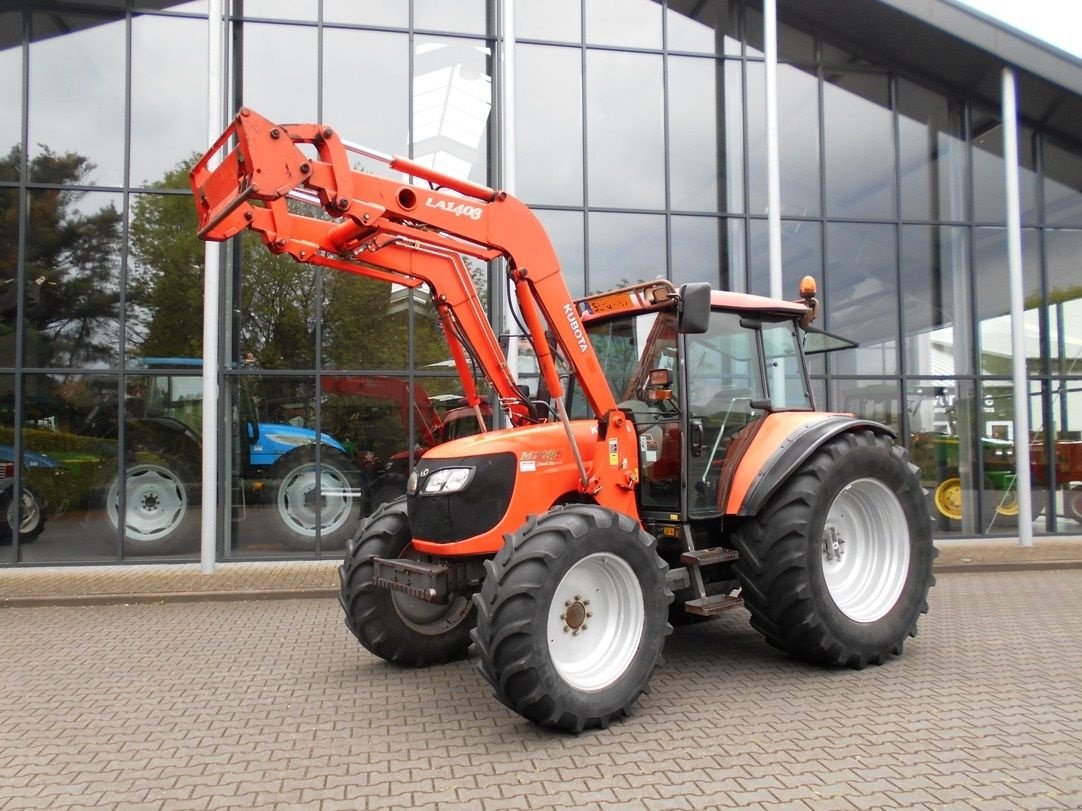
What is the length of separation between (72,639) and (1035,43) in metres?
13.3

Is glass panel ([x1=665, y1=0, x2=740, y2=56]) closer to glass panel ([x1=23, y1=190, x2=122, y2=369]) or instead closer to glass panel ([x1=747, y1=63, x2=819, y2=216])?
glass panel ([x1=747, y1=63, x2=819, y2=216])

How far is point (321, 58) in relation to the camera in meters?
10.5

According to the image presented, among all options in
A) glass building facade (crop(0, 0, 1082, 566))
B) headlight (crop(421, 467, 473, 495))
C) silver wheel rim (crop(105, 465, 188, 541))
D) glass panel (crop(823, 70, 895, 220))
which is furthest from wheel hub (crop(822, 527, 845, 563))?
silver wheel rim (crop(105, 465, 188, 541))

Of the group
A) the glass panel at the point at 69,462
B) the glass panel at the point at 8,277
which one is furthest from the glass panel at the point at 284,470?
the glass panel at the point at 8,277

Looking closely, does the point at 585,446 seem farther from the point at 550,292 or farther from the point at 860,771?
the point at 860,771

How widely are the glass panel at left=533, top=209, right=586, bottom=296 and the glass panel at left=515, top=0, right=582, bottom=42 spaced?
2367mm

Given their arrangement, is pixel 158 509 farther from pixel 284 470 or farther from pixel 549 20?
pixel 549 20

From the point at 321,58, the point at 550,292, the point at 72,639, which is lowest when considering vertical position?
the point at 72,639

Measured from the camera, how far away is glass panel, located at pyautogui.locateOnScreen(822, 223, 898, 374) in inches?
453

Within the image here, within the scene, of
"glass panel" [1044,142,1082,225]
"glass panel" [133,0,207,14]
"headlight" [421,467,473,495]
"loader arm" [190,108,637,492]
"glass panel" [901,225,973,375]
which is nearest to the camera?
"loader arm" [190,108,637,492]

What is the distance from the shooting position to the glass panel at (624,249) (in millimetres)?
10914

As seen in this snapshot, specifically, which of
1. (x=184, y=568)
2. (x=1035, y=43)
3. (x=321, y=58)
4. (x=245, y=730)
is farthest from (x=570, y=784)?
(x=1035, y=43)

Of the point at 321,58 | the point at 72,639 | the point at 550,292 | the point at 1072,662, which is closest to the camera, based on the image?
the point at 550,292

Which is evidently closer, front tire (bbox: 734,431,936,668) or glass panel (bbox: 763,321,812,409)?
front tire (bbox: 734,431,936,668)
